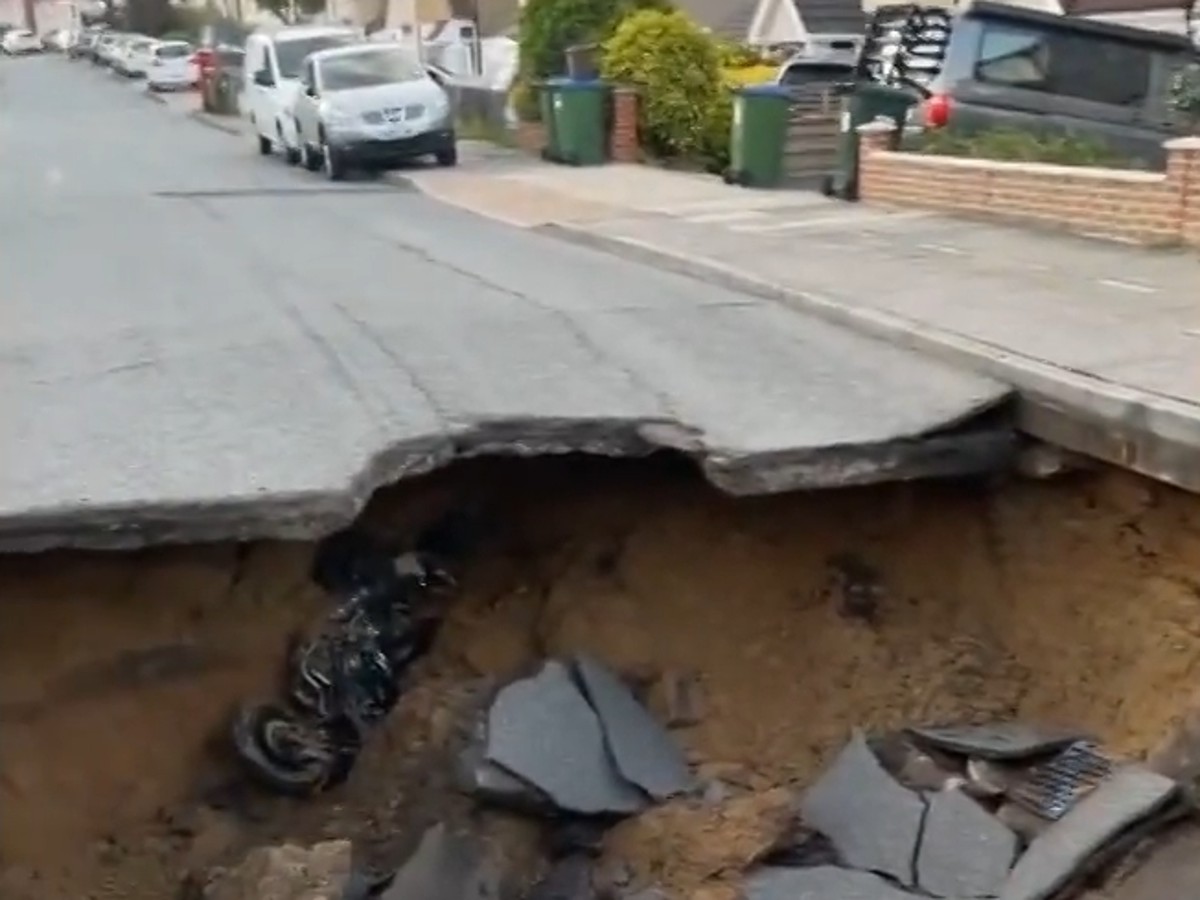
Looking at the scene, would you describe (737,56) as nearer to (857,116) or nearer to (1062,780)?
(857,116)

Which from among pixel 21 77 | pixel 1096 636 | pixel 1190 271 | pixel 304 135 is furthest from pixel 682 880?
pixel 21 77

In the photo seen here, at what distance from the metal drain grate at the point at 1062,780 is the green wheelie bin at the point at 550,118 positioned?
16.4 metres

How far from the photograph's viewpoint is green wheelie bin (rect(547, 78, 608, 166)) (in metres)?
20.7

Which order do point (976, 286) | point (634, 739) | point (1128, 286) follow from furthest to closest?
point (976, 286), point (1128, 286), point (634, 739)

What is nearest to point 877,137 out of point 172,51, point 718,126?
point 718,126

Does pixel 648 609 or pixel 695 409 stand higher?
pixel 695 409

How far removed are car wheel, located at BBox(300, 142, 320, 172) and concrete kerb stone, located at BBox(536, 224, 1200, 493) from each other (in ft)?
49.5

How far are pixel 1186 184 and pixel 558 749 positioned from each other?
22.5 ft

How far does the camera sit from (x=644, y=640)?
22.4ft

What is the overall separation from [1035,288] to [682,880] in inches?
195

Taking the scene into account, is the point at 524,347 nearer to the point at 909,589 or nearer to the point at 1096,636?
the point at 909,589

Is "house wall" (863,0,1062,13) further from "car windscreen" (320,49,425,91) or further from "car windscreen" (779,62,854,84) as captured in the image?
"car windscreen" (320,49,425,91)

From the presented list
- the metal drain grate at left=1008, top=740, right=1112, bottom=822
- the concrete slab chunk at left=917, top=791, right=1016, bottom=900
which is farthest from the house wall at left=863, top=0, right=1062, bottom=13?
the concrete slab chunk at left=917, top=791, right=1016, bottom=900

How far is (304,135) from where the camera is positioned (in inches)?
898
